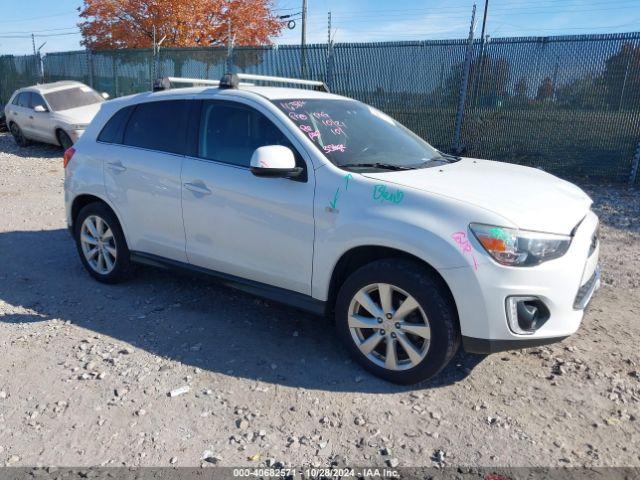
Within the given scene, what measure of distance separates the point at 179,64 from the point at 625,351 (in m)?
14.4

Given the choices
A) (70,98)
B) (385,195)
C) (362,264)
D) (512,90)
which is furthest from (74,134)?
(385,195)

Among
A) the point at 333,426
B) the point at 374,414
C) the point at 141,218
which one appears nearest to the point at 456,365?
the point at 374,414

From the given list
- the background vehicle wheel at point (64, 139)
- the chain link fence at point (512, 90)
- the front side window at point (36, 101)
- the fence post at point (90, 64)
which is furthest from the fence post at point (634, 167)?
the fence post at point (90, 64)

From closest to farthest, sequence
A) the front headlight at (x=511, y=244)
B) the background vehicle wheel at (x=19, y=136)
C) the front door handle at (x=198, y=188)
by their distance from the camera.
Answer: the front headlight at (x=511, y=244)
the front door handle at (x=198, y=188)
the background vehicle wheel at (x=19, y=136)

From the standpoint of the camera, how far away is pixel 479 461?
2.76 metres

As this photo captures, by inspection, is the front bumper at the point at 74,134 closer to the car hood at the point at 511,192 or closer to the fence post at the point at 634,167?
the car hood at the point at 511,192

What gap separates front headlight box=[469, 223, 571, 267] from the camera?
298 centimetres

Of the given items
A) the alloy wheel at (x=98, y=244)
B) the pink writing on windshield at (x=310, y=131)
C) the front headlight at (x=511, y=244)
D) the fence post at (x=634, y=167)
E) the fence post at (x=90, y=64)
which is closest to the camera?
the front headlight at (x=511, y=244)

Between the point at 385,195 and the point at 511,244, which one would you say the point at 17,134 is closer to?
the point at 385,195

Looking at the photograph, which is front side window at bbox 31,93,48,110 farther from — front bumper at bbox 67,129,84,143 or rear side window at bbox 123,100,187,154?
rear side window at bbox 123,100,187,154

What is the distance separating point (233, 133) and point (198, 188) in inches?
19.2

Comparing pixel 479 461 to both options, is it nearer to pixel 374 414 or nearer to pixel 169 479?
pixel 374 414

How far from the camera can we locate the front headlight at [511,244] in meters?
2.98

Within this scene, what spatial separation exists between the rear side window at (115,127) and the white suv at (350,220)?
0.01 metres
